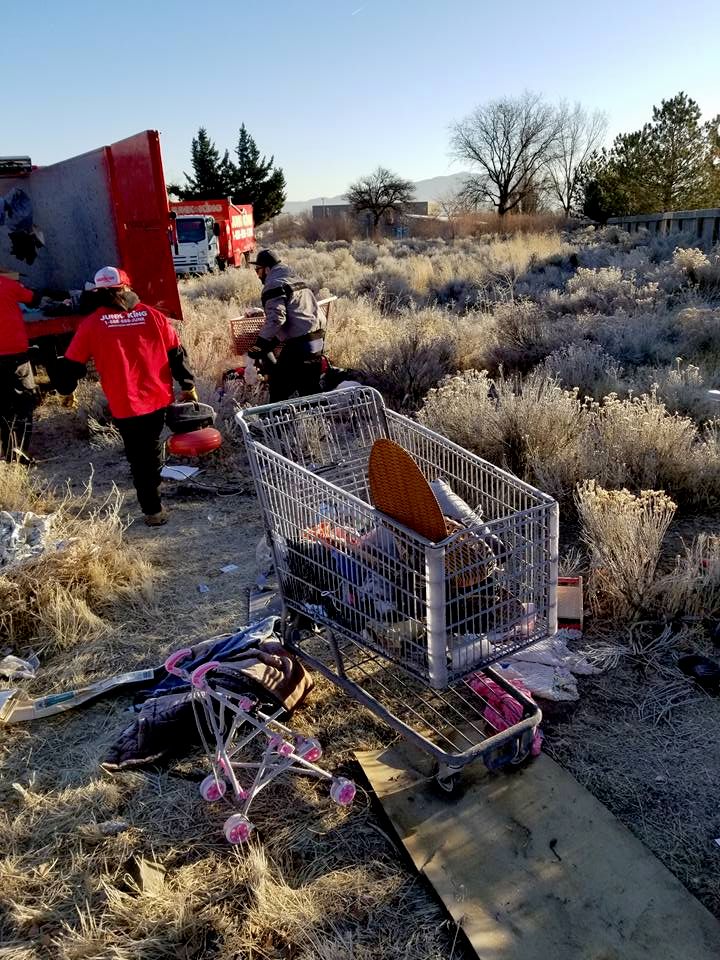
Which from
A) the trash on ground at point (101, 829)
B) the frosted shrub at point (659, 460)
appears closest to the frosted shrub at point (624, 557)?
the frosted shrub at point (659, 460)

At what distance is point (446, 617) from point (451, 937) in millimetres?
1056

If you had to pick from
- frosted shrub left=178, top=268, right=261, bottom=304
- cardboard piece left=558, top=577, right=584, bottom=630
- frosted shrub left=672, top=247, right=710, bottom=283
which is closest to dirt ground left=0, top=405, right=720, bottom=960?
cardboard piece left=558, top=577, right=584, bottom=630

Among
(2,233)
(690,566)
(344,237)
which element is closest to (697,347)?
(690,566)

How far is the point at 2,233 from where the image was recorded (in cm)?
1065

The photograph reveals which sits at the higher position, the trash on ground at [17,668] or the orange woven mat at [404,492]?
the orange woven mat at [404,492]

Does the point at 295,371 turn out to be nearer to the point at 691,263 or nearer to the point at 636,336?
the point at 636,336

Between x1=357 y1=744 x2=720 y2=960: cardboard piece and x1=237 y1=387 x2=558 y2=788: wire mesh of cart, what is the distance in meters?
0.15

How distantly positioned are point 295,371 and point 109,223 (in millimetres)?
2836

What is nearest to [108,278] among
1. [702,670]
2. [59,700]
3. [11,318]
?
[11,318]

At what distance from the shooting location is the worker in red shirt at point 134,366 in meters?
5.25

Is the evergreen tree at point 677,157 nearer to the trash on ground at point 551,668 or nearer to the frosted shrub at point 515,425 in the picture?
the frosted shrub at point 515,425

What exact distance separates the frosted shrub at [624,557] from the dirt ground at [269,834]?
34 centimetres

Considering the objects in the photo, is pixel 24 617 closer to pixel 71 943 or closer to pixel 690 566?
pixel 71 943

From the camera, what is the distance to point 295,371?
709 centimetres
